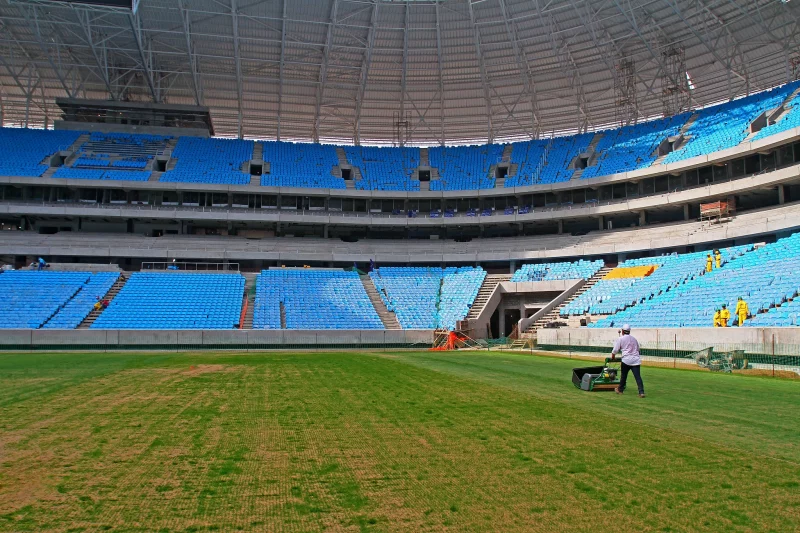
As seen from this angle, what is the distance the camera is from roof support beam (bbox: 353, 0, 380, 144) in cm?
4533

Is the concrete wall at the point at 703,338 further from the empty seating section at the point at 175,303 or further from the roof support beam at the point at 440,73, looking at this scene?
the roof support beam at the point at 440,73

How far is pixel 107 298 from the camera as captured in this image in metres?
42.2

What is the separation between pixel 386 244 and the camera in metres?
57.1

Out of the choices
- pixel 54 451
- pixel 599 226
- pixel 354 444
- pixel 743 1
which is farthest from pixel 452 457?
pixel 599 226

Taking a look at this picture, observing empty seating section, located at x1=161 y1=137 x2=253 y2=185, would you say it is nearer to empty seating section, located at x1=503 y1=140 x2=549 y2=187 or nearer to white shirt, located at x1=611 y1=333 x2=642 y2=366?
empty seating section, located at x1=503 y1=140 x2=549 y2=187

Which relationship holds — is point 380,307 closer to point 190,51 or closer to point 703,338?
point 190,51

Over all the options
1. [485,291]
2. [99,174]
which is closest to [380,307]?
[485,291]

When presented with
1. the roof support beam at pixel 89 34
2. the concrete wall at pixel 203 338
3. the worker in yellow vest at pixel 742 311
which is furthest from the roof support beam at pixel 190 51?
the worker in yellow vest at pixel 742 311

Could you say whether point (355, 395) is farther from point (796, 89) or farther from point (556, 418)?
point (796, 89)

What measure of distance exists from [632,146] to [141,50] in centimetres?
4158

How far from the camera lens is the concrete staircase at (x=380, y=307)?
1719 inches

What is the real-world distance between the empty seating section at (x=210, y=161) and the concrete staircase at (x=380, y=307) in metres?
15.6

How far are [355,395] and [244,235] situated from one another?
46786mm

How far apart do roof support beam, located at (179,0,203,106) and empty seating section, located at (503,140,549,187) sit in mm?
29226
